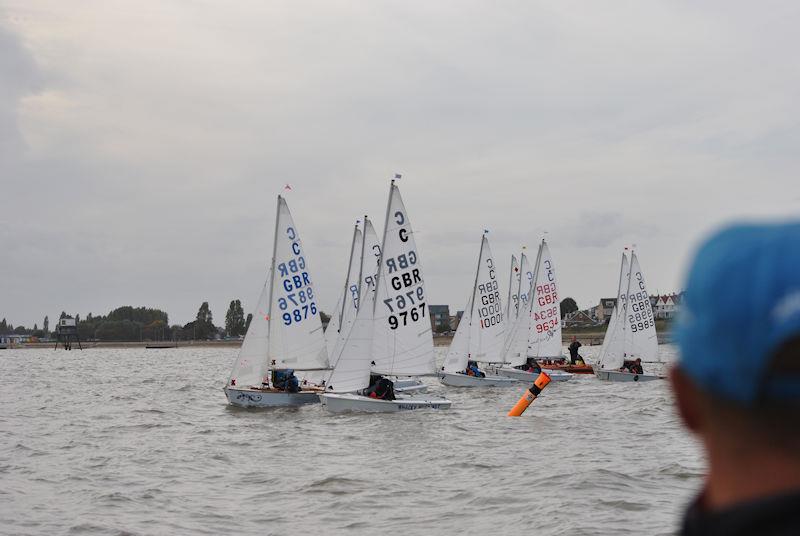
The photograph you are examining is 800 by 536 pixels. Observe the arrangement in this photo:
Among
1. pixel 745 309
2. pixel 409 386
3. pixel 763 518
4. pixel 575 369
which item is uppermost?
pixel 745 309

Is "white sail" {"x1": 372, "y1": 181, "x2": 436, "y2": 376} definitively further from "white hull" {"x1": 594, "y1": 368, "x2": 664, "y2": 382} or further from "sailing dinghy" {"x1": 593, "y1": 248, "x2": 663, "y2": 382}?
"sailing dinghy" {"x1": 593, "y1": 248, "x2": 663, "y2": 382}

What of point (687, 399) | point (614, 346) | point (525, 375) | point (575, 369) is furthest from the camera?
point (575, 369)

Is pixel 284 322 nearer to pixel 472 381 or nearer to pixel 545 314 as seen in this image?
pixel 472 381

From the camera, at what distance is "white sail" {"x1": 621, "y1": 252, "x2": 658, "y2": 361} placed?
4566 centimetres

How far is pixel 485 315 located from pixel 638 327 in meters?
8.23

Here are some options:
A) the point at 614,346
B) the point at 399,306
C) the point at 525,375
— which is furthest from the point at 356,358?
the point at 614,346

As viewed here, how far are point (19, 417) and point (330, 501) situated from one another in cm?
Answer: 1869

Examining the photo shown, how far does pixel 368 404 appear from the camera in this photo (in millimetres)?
25703

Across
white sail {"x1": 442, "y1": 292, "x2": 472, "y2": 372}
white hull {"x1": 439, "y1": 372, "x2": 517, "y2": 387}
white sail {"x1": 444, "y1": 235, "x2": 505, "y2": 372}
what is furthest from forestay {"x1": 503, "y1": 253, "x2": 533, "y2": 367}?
white hull {"x1": 439, "y1": 372, "x2": 517, "y2": 387}

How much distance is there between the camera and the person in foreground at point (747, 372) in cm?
116

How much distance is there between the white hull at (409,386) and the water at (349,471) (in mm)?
7040

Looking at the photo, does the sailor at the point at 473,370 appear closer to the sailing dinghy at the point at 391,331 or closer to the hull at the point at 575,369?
the hull at the point at 575,369

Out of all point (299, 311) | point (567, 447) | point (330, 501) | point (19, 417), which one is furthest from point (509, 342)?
point (330, 501)

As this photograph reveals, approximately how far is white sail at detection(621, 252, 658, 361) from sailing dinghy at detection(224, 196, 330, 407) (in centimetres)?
2009
